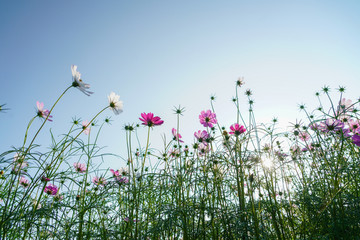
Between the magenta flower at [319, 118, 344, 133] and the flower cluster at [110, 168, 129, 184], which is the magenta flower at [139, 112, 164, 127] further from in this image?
the magenta flower at [319, 118, 344, 133]

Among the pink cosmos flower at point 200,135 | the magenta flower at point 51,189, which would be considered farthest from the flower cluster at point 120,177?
the pink cosmos flower at point 200,135

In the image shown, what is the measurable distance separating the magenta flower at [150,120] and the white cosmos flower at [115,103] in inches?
10.2

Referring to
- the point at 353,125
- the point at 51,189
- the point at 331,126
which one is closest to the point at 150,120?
the point at 51,189

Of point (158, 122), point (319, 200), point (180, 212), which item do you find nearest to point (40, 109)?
point (158, 122)

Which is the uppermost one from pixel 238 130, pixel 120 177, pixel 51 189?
pixel 238 130

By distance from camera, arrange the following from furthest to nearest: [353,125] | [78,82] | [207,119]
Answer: [353,125]
[207,119]
[78,82]

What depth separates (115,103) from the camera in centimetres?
181

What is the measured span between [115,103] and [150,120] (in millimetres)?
365

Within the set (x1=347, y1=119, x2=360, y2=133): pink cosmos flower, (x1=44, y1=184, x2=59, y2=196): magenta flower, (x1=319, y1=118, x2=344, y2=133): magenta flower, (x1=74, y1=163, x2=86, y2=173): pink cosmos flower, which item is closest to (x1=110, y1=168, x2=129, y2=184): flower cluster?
(x1=74, y1=163, x2=86, y2=173): pink cosmos flower

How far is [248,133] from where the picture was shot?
61.1 inches

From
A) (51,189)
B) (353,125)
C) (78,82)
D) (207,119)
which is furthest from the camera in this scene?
(353,125)

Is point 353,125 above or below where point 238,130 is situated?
above

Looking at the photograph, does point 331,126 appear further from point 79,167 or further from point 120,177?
point 79,167

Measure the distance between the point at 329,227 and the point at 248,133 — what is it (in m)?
0.75
